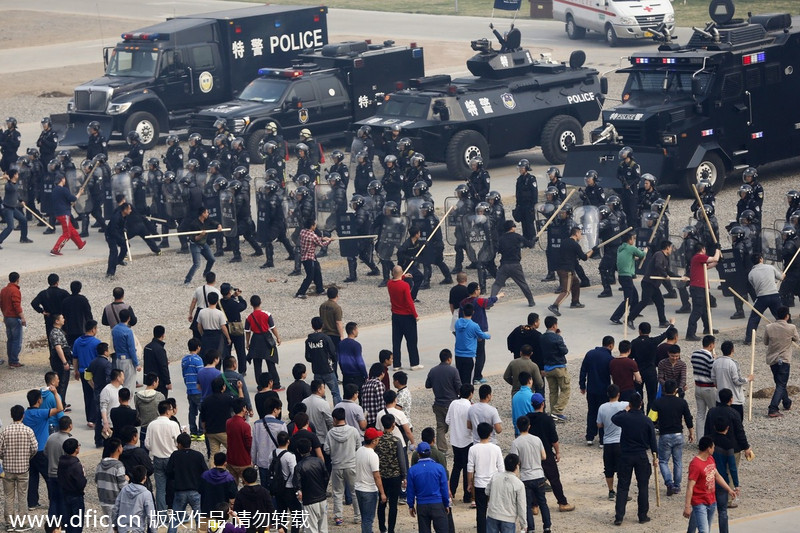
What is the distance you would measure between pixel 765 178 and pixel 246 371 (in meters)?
14.0

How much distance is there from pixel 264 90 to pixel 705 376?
18.2m

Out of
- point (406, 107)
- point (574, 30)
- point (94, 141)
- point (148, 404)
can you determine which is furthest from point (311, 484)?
point (574, 30)

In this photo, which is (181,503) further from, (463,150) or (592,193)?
(463,150)

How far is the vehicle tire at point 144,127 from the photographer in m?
32.3

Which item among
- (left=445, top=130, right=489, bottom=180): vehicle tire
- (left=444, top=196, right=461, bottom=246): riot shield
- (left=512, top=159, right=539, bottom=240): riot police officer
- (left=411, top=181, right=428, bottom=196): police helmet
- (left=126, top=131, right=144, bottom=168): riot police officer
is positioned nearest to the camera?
(left=444, top=196, right=461, bottom=246): riot shield

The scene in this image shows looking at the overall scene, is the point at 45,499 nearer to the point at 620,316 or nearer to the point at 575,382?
the point at 575,382

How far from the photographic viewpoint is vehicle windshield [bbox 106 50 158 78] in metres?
33.1

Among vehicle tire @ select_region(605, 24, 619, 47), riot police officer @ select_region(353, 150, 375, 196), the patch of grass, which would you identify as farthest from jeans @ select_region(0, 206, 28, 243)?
the patch of grass

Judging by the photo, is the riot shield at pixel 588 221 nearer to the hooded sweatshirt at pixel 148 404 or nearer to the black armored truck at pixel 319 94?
the hooded sweatshirt at pixel 148 404

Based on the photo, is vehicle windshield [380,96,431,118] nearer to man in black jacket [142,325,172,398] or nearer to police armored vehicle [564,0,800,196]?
police armored vehicle [564,0,800,196]

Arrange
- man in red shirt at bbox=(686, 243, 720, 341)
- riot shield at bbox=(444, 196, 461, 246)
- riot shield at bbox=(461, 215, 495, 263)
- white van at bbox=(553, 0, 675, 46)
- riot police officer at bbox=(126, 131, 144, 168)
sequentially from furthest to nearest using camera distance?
white van at bbox=(553, 0, 675, 46) < riot police officer at bbox=(126, 131, 144, 168) < riot shield at bbox=(444, 196, 461, 246) < riot shield at bbox=(461, 215, 495, 263) < man in red shirt at bbox=(686, 243, 720, 341)

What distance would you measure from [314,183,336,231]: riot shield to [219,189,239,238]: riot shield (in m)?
1.36

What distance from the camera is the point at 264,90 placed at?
103ft

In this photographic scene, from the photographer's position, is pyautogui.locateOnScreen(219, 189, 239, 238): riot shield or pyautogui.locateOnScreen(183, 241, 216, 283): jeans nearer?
pyautogui.locateOnScreen(183, 241, 216, 283): jeans
